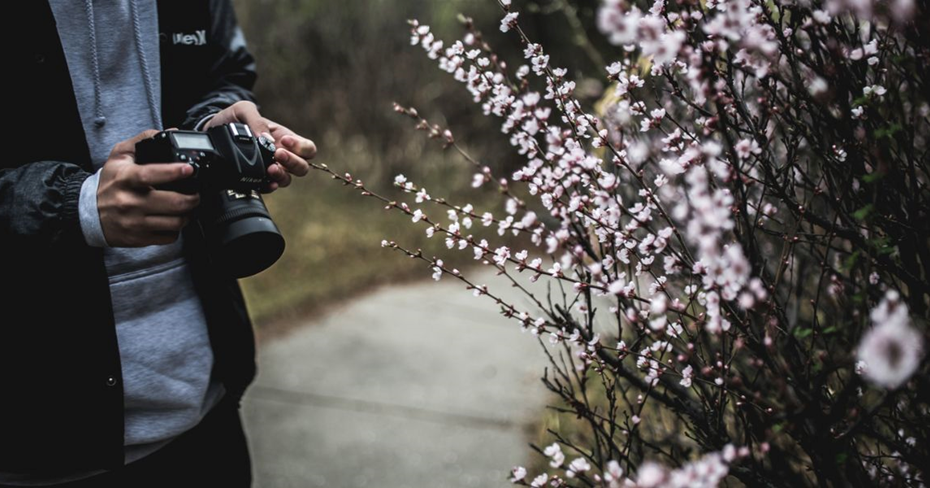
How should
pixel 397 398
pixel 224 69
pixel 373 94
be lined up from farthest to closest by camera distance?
pixel 373 94 → pixel 397 398 → pixel 224 69

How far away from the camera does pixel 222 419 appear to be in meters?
1.69

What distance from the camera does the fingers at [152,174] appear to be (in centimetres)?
114

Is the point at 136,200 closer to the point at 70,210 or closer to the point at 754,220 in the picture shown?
the point at 70,210

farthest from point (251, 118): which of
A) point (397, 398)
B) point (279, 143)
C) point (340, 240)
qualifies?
point (340, 240)

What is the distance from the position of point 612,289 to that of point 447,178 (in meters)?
6.09

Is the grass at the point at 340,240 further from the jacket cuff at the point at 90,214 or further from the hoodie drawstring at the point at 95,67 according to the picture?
the jacket cuff at the point at 90,214

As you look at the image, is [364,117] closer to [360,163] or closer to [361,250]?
[360,163]

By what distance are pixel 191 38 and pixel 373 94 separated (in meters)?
5.94

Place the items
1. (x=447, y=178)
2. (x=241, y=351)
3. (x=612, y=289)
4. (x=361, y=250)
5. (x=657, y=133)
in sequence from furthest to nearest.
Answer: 1. (x=447, y=178)
2. (x=361, y=250)
3. (x=657, y=133)
4. (x=241, y=351)
5. (x=612, y=289)

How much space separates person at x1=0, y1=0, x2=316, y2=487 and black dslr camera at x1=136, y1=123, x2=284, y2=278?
54 mm

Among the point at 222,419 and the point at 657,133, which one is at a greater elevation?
the point at 657,133

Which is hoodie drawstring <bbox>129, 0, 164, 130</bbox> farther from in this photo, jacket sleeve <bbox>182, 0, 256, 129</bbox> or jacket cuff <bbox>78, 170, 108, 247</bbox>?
jacket cuff <bbox>78, 170, 108, 247</bbox>

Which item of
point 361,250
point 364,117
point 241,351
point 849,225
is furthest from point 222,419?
point 364,117

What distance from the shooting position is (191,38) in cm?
160
